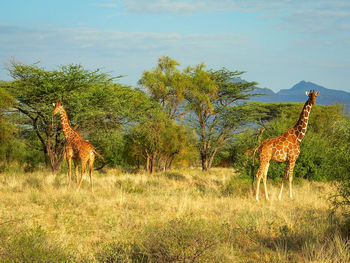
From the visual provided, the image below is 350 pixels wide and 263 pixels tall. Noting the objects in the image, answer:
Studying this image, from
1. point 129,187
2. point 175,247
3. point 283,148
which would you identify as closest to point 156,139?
point 129,187

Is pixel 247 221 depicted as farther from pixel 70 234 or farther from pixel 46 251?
pixel 46 251

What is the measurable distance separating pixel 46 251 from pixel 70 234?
90.1 inches

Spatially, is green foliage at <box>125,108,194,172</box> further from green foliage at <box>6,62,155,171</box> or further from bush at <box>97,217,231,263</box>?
bush at <box>97,217,231,263</box>

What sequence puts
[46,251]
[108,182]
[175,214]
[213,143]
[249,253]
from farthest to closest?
1. [213,143]
2. [108,182]
3. [175,214]
4. [249,253]
5. [46,251]

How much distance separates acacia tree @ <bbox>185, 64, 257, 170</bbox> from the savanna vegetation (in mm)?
83

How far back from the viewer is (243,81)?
29.6m

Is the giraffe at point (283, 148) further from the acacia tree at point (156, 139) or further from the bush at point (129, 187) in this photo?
the acacia tree at point (156, 139)

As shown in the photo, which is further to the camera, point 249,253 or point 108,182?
point 108,182

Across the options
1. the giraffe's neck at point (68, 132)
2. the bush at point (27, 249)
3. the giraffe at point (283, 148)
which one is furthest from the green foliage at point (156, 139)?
the bush at point (27, 249)

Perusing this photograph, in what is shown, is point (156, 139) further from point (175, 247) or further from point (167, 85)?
point (175, 247)

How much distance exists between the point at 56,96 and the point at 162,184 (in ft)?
21.0

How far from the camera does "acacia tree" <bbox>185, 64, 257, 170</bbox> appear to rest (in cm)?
2644

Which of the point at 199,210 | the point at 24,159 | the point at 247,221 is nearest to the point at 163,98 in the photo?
the point at 24,159

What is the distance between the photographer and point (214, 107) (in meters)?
28.2
